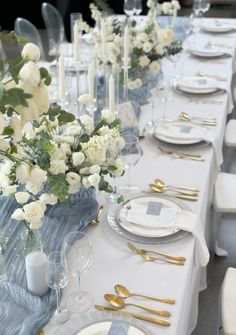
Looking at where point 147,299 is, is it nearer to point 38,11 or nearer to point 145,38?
point 145,38

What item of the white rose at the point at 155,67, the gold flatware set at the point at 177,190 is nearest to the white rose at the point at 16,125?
the gold flatware set at the point at 177,190

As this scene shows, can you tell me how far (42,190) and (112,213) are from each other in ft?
1.02

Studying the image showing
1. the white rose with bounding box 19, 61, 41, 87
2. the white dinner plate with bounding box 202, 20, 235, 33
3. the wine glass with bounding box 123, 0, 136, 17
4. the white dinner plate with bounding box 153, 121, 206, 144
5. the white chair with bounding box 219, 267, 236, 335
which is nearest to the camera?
the white rose with bounding box 19, 61, 41, 87

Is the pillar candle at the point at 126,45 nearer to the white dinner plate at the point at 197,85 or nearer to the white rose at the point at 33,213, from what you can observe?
the white dinner plate at the point at 197,85

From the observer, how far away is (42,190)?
128cm

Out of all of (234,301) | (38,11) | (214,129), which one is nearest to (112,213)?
(234,301)

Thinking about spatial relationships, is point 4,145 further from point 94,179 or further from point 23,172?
point 94,179

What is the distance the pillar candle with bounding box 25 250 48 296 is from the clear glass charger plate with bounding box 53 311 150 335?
0.38 feet

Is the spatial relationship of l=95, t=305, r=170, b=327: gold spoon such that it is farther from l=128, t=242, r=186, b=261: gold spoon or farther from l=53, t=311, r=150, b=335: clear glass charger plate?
l=128, t=242, r=186, b=261: gold spoon

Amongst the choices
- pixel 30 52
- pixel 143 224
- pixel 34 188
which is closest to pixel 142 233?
pixel 143 224

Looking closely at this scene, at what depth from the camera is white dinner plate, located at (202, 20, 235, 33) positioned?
3.86 m

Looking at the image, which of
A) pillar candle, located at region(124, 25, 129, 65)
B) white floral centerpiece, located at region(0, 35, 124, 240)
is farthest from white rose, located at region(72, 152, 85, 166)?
pillar candle, located at region(124, 25, 129, 65)

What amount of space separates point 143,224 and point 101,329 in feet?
1.40

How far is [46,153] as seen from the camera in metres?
1.25
